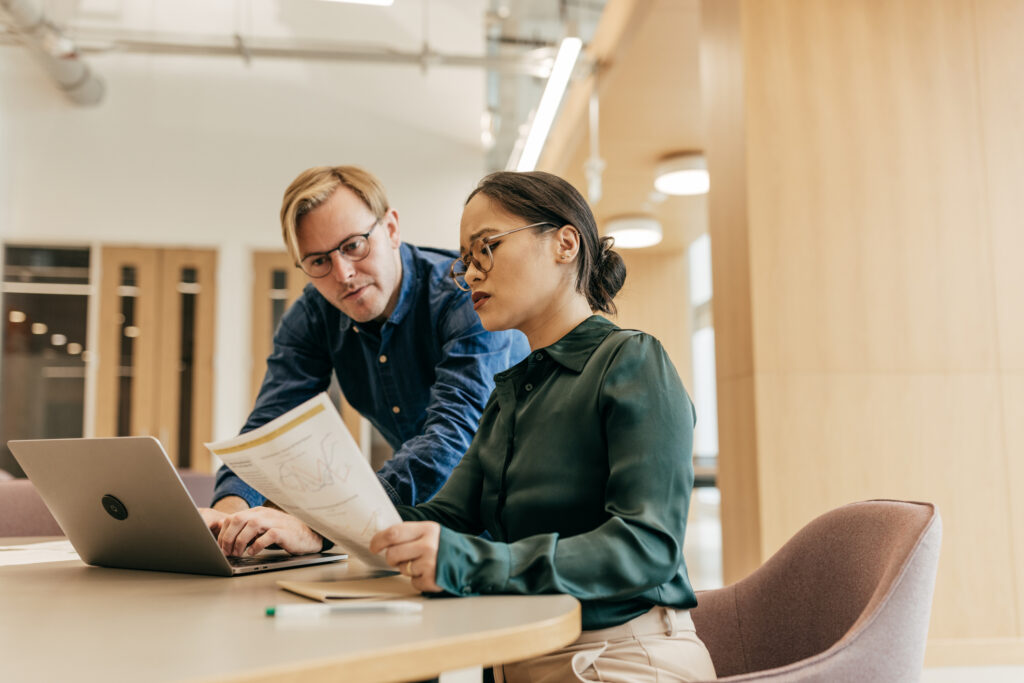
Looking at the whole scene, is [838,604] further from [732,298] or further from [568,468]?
[732,298]

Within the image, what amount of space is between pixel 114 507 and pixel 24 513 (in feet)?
3.95

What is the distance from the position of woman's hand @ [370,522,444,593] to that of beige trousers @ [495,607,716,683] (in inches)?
9.1

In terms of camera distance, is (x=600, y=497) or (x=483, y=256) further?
(x=483, y=256)

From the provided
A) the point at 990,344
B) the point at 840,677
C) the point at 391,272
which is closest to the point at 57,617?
the point at 840,677

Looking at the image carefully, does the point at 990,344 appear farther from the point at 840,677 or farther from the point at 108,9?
the point at 108,9

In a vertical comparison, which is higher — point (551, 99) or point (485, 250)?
point (551, 99)

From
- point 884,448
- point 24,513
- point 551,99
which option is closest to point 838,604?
point 24,513

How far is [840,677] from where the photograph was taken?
1.02 m

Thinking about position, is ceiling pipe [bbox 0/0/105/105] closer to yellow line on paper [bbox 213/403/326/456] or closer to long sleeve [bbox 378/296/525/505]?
long sleeve [bbox 378/296/525/505]

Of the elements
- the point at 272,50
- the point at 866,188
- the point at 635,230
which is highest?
the point at 272,50

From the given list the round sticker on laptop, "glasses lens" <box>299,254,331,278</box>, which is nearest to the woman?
the round sticker on laptop

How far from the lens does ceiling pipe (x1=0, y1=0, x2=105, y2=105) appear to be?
21.4 feet

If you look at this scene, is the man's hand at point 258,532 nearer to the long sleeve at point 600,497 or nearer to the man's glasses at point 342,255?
the long sleeve at point 600,497

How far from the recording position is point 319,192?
186 cm
